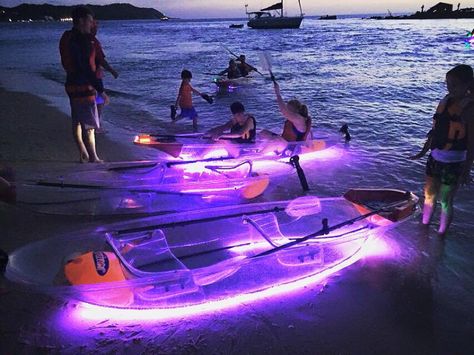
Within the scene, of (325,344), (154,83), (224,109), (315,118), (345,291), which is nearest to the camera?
(325,344)

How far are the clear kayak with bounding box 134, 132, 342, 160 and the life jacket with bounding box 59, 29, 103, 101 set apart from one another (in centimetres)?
169

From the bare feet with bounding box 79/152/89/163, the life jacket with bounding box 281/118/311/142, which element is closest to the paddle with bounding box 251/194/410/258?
the life jacket with bounding box 281/118/311/142

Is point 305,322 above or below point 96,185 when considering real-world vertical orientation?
below

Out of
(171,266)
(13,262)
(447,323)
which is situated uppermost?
(13,262)

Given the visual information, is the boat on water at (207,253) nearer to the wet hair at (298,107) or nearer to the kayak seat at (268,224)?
the kayak seat at (268,224)

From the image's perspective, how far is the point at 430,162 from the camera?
13.9 ft

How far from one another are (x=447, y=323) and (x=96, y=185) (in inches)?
169

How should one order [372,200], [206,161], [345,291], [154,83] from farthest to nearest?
[154,83], [206,161], [372,200], [345,291]

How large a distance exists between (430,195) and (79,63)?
510 cm

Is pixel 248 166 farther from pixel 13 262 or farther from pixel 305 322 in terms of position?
pixel 13 262

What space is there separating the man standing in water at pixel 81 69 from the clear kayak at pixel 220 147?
143cm

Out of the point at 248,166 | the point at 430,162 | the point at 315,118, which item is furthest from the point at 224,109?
the point at 430,162

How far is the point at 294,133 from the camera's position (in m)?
6.88

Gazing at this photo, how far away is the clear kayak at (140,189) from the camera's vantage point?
488 centimetres
